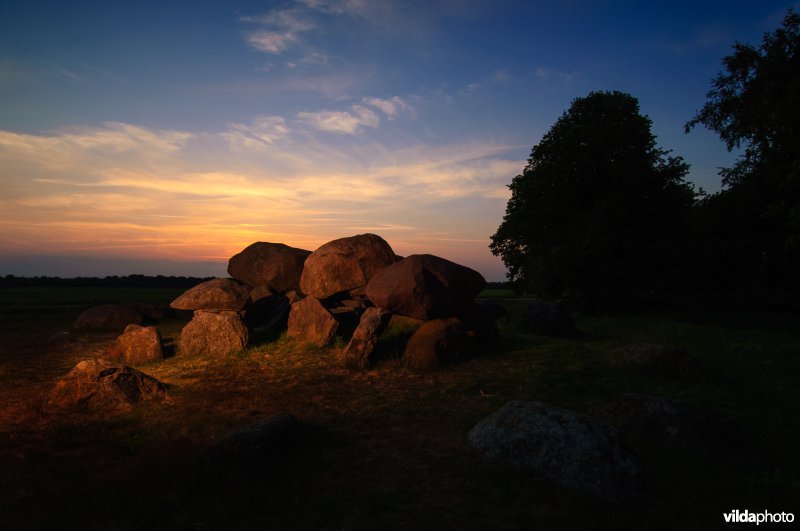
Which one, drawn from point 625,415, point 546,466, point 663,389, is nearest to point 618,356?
point 663,389

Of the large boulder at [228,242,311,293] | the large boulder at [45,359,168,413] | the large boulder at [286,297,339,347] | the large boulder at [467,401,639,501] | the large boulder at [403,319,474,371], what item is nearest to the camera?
the large boulder at [467,401,639,501]

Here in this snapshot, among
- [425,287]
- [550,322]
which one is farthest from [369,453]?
[550,322]

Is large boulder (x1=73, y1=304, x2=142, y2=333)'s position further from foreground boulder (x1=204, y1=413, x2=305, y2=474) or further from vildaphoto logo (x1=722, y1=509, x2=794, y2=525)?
vildaphoto logo (x1=722, y1=509, x2=794, y2=525)

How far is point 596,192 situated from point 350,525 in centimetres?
2687

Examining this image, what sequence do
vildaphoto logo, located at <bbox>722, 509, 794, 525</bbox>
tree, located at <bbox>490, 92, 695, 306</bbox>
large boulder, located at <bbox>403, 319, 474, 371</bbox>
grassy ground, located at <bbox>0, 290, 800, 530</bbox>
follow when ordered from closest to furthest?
vildaphoto logo, located at <bbox>722, 509, 794, 525</bbox> → grassy ground, located at <bbox>0, 290, 800, 530</bbox> → large boulder, located at <bbox>403, 319, 474, 371</bbox> → tree, located at <bbox>490, 92, 695, 306</bbox>

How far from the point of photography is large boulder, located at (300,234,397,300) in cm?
2052

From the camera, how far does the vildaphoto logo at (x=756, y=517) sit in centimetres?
576

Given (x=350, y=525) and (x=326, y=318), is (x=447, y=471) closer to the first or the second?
(x=350, y=525)

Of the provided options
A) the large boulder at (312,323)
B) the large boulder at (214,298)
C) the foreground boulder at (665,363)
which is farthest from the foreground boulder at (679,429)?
the large boulder at (214,298)

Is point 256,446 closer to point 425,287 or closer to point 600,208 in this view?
point 425,287

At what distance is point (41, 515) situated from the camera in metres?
6.03

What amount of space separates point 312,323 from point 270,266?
6189mm

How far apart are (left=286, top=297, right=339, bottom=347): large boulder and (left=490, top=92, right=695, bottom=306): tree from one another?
45.6 feet

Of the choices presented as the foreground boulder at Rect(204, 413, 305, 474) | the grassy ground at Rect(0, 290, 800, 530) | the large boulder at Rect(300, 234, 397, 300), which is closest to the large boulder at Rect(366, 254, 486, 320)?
the grassy ground at Rect(0, 290, 800, 530)
